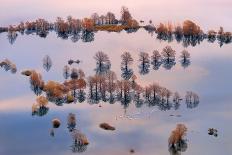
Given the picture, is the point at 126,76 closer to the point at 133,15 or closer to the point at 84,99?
the point at 84,99

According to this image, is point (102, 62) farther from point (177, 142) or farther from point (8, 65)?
point (177, 142)

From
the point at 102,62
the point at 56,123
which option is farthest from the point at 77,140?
the point at 102,62

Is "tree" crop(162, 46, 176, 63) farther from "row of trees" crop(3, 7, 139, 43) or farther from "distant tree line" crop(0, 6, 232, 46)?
"row of trees" crop(3, 7, 139, 43)

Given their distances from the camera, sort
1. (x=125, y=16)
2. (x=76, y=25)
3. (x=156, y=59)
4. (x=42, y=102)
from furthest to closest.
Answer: (x=125, y=16), (x=76, y=25), (x=156, y=59), (x=42, y=102)

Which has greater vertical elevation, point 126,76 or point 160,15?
point 160,15

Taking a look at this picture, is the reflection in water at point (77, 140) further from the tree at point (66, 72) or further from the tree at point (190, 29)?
the tree at point (190, 29)

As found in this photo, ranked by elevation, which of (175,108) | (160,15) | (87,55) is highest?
(160,15)

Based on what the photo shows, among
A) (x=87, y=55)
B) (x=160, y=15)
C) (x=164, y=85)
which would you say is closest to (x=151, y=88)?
(x=164, y=85)
